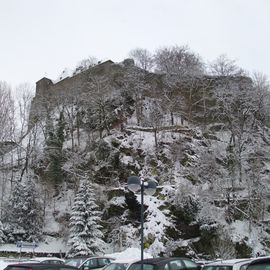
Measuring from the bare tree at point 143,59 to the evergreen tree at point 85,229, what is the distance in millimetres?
29612

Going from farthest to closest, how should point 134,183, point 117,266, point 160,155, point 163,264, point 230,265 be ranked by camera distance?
point 160,155 → point 117,266 → point 163,264 → point 134,183 → point 230,265

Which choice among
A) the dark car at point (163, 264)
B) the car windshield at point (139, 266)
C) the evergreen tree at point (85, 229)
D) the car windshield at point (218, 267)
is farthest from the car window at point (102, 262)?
the evergreen tree at point (85, 229)

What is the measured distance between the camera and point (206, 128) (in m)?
56.0

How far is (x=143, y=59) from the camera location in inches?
2480

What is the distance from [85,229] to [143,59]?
112 ft

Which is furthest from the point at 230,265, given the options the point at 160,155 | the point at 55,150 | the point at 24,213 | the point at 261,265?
the point at 55,150

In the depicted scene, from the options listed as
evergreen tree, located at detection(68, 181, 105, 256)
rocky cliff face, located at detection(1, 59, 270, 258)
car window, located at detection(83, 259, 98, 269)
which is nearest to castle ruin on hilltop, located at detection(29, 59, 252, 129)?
rocky cliff face, located at detection(1, 59, 270, 258)

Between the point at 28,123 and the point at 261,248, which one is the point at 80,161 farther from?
the point at 261,248

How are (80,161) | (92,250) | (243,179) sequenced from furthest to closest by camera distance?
(80,161)
(243,179)
(92,250)

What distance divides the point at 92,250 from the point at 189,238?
8.40 m

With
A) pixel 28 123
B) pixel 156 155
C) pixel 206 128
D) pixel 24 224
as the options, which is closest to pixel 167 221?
pixel 156 155

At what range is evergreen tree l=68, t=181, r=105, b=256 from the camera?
112 ft

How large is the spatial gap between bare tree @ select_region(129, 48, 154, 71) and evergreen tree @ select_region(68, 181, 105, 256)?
2961 cm

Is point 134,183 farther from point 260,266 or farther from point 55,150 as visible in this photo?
point 55,150
